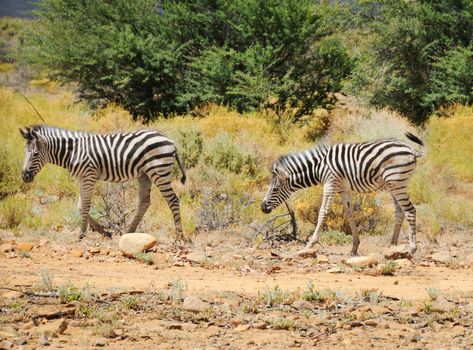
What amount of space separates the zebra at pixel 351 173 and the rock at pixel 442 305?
11.6 feet

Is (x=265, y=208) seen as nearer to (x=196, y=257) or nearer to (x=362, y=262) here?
(x=196, y=257)

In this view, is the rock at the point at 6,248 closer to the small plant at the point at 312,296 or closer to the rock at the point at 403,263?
the small plant at the point at 312,296

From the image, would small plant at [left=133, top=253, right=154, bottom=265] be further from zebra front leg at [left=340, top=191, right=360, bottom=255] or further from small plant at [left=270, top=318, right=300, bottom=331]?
small plant at [left=270, top=318, right=300, bottom=331]

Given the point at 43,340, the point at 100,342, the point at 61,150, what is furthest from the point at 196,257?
the point at 43,340

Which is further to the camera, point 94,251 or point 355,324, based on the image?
point 94,251

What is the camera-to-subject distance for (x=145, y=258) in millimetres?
10195

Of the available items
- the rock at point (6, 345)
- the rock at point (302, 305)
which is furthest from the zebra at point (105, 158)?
the rock at point (6, 345)

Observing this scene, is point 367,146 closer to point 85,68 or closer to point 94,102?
point 85,68

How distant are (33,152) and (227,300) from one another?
5638 mm

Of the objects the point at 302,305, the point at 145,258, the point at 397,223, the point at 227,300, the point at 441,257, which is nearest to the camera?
the point at 302,305

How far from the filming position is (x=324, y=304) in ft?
25.5

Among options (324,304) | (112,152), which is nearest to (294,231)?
(112,152)

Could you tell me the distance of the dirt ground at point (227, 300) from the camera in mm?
6676

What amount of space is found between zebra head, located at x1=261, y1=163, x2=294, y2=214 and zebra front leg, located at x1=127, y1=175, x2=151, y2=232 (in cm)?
193
